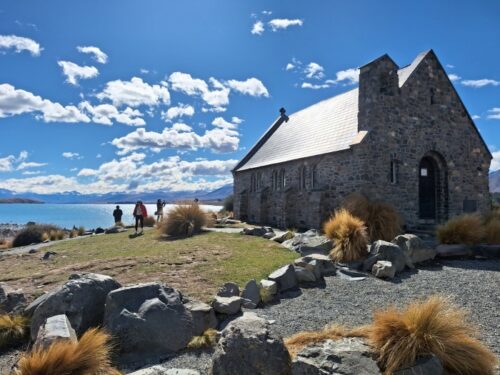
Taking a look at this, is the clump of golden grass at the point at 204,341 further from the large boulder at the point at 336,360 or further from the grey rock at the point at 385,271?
the grey rock at the point at 385,271

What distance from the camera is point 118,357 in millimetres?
6086

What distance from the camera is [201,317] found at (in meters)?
7.17

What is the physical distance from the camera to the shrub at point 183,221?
63.9 feet

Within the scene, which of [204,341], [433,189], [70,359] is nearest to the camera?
[70,359]

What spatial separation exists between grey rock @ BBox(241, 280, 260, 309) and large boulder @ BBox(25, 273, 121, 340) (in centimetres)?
294

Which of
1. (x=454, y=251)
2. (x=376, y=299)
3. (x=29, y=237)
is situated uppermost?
(x=454, y=251)

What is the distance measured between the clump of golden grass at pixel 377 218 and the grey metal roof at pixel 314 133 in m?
3.87

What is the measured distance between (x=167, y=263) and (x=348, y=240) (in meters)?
5.92

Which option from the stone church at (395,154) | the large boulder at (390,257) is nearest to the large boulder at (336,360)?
the large boulder at (390,257)

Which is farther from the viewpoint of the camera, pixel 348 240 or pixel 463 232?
pixel 463 232

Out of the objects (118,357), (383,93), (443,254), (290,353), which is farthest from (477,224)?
(118,357)

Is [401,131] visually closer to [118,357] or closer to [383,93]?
[383,93]

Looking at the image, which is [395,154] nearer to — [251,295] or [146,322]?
[251,295]

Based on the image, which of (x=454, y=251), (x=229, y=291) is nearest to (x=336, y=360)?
(x=229, y=291)
